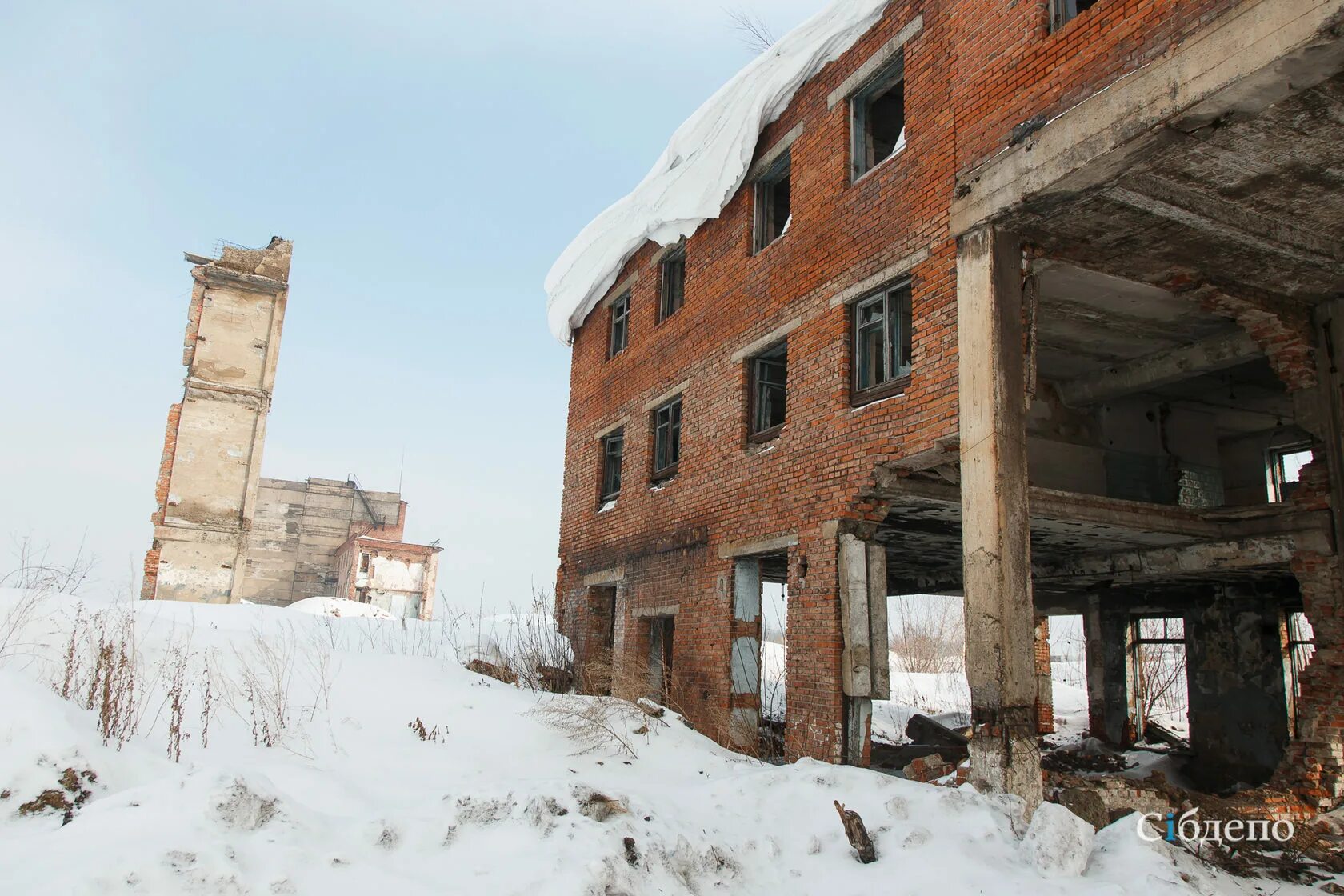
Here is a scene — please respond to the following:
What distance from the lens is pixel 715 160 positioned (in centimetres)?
1204

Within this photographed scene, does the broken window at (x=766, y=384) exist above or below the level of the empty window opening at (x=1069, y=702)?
above

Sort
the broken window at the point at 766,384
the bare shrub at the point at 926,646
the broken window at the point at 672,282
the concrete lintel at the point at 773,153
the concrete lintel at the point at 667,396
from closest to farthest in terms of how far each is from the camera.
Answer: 1. the concrete lintel at the point at 773,153
2. the broken window at the point at 766,384
3. the concrete lintel at the point at 667,396
4. the broken window at the point at 672,282
5. the bare shrub at the point at 926,646

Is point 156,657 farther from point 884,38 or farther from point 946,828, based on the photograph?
point 884,38

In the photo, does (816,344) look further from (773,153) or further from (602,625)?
(602,625)

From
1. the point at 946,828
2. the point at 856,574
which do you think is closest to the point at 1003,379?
the point at 856,574

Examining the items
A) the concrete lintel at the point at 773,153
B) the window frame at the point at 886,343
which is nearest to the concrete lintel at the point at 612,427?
the concrete lintel at the point at 773,153

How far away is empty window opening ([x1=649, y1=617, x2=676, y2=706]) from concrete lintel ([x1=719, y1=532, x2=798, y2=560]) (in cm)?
163

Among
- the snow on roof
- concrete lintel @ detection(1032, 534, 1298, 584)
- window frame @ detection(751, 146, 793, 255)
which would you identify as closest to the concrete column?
the snow on roof

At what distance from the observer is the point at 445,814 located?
5461 millimetres

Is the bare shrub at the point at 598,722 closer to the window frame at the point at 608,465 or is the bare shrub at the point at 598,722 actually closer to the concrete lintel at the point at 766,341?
the concrete lintel at the point at 766,341

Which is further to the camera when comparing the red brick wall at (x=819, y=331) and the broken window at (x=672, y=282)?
the broken window at (x=672, y=282)

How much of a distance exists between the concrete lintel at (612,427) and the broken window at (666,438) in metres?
0.91

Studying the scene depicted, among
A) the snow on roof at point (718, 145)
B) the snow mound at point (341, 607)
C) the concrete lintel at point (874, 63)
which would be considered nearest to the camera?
the concrete lintel at point (874, 63)

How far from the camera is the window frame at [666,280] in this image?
14.3m
